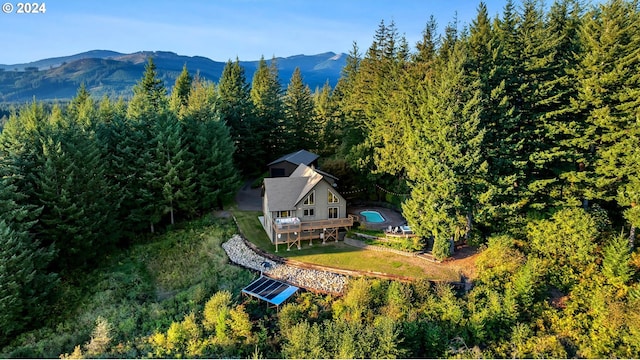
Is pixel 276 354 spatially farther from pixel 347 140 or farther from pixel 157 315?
pixel 347 140

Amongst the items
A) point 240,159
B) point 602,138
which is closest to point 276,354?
point 602,138

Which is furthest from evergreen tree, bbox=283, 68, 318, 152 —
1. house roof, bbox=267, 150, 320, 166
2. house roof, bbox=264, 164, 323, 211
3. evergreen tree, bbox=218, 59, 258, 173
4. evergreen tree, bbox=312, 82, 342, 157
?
house roof, bbox=264, 164, 323, 211

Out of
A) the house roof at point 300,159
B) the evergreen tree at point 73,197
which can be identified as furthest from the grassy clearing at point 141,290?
the house roof at point 300,159

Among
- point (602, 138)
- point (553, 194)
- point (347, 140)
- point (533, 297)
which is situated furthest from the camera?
point (347, 140)

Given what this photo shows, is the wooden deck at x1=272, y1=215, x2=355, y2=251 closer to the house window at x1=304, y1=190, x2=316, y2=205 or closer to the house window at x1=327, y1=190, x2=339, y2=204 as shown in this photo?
the house window at x1=304, y1=190, x2=316, y2=205

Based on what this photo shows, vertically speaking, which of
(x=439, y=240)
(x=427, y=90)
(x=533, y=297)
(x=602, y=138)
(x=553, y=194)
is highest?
(x=427, y=90)

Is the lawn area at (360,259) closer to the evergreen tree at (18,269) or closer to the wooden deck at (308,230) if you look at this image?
the wooden deck at (308,230)
